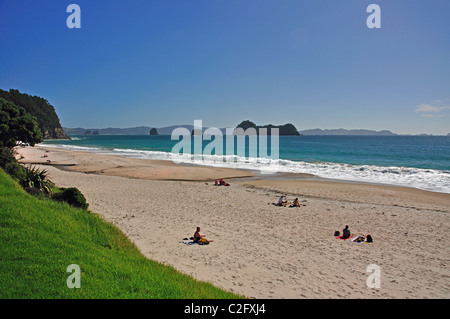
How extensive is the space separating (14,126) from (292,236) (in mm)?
16794

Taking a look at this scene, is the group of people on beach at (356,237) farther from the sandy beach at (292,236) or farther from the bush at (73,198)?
the bush at (73,198)

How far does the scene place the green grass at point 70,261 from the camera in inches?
180

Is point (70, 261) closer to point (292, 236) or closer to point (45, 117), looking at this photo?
point (292, 236)

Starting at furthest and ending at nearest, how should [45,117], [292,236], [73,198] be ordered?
[45,117] < [73,198] < [292,236]

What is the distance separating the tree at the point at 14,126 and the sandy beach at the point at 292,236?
388 cm

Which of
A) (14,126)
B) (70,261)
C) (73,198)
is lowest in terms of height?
(70,261)

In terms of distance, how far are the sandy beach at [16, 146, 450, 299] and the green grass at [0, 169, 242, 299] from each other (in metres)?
1.55

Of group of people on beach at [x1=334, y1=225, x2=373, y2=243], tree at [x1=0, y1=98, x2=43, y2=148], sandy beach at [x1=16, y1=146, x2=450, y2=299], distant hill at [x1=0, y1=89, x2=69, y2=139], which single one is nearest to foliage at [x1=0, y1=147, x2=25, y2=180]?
sandy beach at [x1=16, y1=146, x2=450, y2=299]

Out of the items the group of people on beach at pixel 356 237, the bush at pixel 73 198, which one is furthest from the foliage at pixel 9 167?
the group of people on beach at pixel 356 237

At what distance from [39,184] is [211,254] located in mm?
8501

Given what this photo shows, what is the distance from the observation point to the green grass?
4578 millimetres

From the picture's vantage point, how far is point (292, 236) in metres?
10.5
